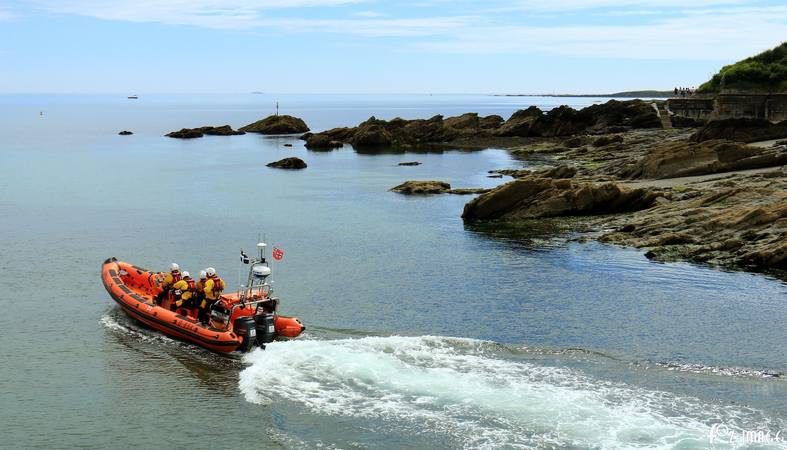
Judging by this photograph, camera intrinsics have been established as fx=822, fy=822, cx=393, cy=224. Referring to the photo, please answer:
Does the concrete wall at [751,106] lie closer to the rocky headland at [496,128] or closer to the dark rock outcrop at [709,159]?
the dark rock outcrop at [709,159]

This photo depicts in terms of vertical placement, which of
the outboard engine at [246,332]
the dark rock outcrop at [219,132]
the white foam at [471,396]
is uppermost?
the dark rock outcrop at [219,132]

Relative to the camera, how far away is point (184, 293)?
24.5 meters

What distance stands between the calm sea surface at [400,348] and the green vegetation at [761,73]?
3679cm

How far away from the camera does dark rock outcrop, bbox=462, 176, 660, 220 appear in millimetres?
41406

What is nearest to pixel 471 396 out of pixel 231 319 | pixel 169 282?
pixel 231 319

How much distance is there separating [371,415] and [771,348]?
1160cm

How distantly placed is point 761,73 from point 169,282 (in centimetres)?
5779

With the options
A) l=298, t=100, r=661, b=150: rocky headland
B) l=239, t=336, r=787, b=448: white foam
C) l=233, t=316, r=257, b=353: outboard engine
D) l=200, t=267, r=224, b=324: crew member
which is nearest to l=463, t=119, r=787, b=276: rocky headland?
l=239, t=336, r=787, b=448: white foam

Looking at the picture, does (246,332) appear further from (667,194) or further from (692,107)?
(692,107)

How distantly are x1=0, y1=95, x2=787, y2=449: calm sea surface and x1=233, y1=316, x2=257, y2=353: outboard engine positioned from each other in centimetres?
42

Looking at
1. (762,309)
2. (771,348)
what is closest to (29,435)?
(771,348)

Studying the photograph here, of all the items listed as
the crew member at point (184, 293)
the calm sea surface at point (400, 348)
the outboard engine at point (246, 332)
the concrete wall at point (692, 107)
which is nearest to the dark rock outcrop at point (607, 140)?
the concrete wall at point (692, 107)

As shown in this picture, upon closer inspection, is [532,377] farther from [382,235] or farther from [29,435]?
[382,235]

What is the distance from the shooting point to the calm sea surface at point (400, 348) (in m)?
17.8
